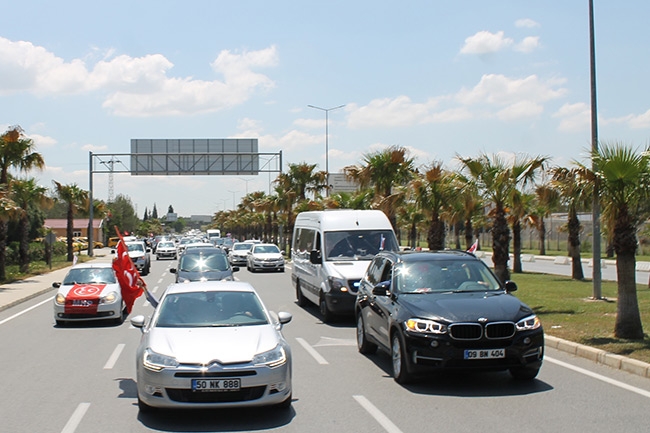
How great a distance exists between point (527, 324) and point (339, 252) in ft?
27.4

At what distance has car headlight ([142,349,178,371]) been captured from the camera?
726 cm

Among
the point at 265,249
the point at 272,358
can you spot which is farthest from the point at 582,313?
the point at 265,249

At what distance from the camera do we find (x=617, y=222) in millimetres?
12195

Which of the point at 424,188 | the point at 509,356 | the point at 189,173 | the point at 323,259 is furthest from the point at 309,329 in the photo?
the point at 189,173

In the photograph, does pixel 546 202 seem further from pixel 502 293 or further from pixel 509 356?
pixel 509 356

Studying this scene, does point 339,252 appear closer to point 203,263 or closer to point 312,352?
point 312,352

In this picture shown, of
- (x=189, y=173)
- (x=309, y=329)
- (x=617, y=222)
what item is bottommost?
(x=309, y=329)

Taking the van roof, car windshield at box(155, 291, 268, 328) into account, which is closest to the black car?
car windshield at box(155, 291, 268, 328)

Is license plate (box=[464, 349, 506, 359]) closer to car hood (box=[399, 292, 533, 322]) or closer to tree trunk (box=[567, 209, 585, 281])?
car hood (box=[399, 292, 533, 322])

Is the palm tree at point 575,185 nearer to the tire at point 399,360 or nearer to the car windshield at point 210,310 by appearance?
the tire at point 399,360

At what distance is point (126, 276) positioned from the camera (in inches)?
446

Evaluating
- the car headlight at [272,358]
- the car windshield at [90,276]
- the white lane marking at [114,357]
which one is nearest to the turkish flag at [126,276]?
the white lane marking at [114,357]

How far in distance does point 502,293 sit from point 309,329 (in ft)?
19.3

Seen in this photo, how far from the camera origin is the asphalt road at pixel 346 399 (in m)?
7.17
